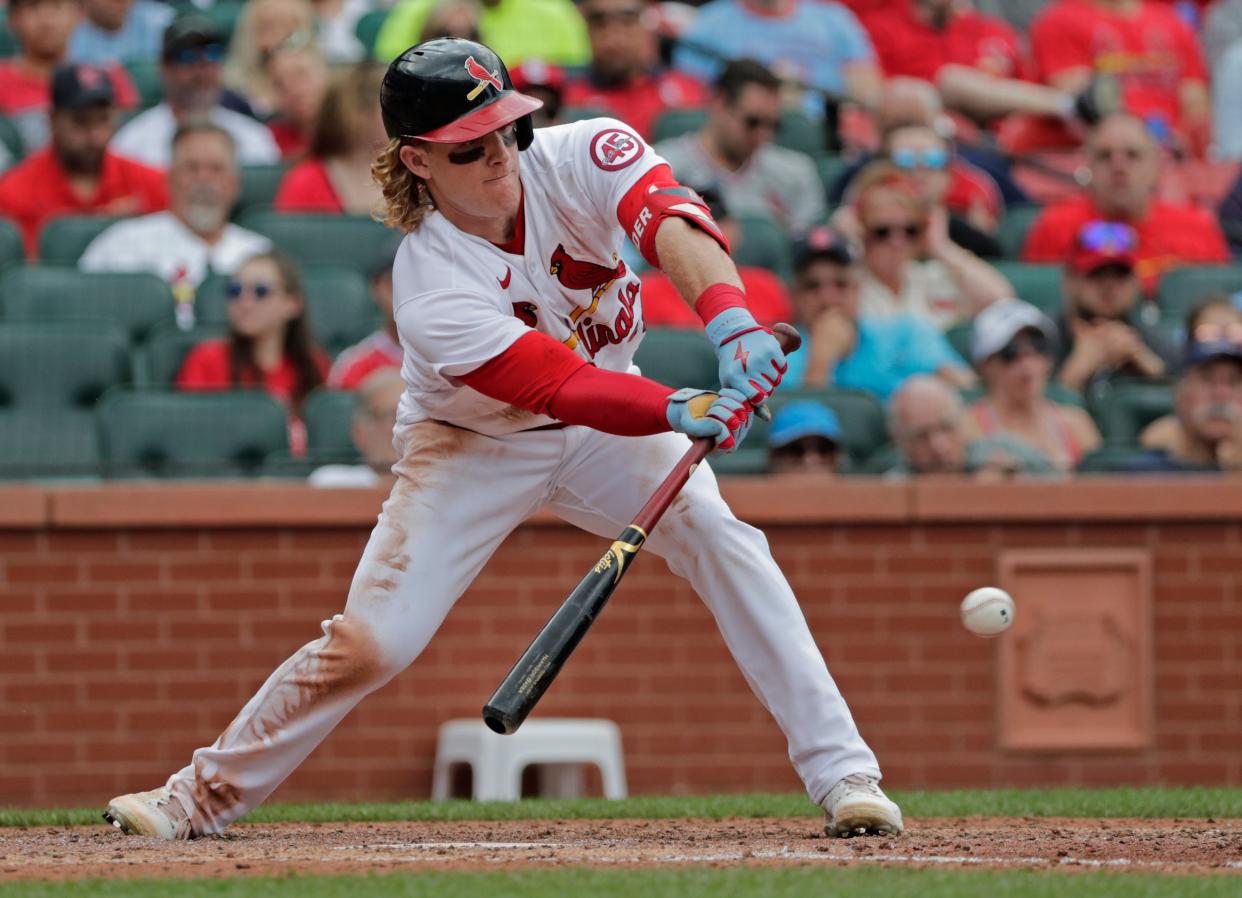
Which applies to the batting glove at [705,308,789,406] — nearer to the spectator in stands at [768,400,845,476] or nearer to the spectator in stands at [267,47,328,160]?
the spectator in stands at [768,400,845,476]

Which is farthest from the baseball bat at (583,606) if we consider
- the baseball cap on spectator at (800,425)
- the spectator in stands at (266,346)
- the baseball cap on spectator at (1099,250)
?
the baseball cap on spectator at (1099,250)

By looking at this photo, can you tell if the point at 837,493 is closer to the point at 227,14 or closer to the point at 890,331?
the point at 890,331

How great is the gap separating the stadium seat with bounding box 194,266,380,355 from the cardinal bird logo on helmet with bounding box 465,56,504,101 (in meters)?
3.39

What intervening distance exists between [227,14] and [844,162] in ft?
10.6

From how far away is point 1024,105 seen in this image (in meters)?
10.3

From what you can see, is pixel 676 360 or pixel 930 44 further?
pixel 930 44

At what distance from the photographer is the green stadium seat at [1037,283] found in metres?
8.58

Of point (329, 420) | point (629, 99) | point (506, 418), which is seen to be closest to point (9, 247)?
point (329, 420)

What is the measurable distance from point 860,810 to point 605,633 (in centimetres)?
262

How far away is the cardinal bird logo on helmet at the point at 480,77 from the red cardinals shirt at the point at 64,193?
14.5 ft

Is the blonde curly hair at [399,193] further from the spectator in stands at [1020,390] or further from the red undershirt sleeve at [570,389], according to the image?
the spectator in stands at [1020,390]

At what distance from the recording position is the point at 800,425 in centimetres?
718

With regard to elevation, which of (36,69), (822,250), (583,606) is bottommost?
(583,606)

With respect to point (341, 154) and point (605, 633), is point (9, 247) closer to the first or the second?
point (341, 154)
